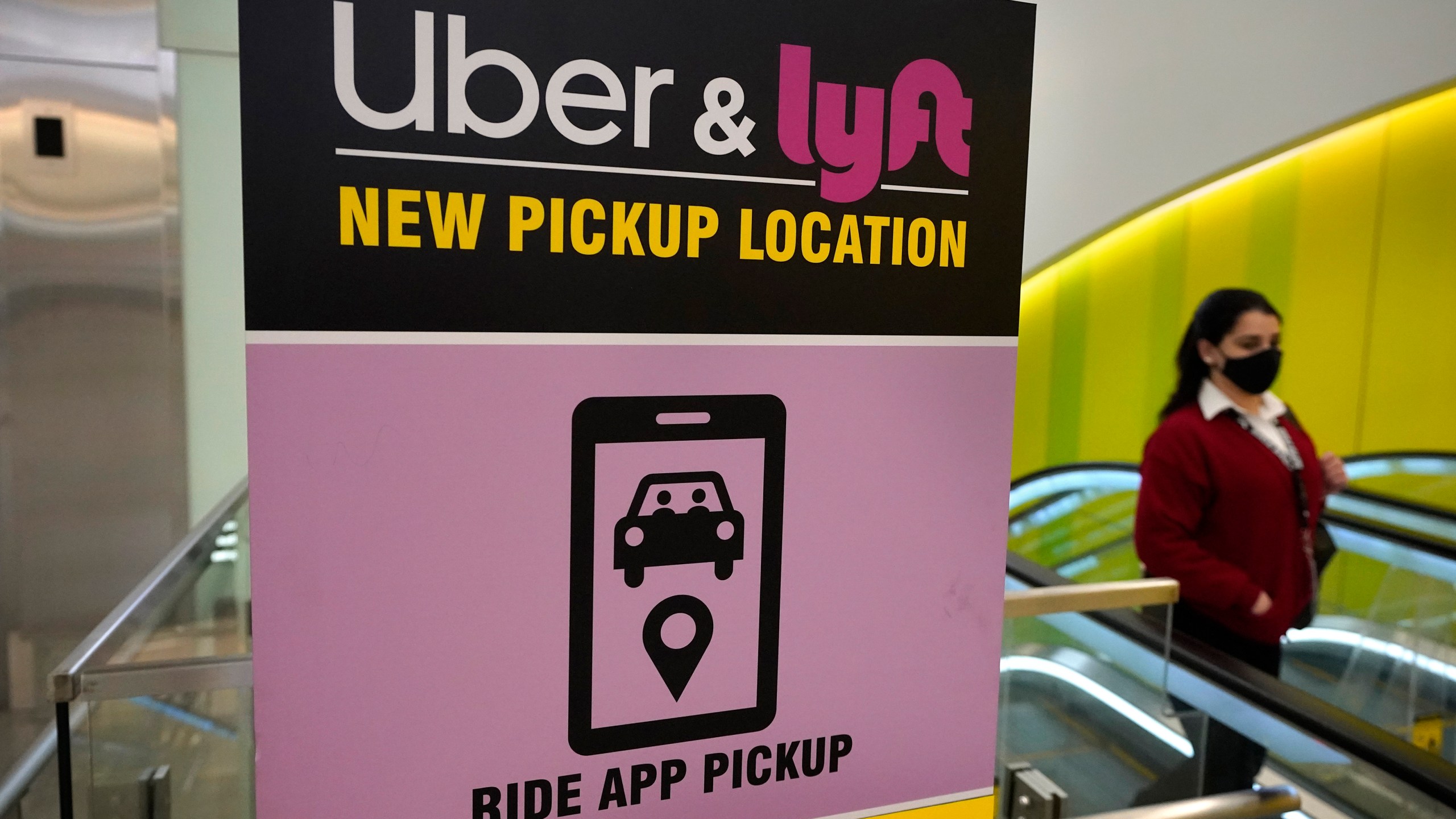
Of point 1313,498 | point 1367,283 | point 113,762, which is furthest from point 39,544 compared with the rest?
point 1367,283

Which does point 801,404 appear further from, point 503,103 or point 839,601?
point 503,103

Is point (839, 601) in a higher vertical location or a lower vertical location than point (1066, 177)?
lower

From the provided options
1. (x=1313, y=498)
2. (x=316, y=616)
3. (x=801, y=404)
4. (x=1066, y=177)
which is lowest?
(x=1313, y=498)

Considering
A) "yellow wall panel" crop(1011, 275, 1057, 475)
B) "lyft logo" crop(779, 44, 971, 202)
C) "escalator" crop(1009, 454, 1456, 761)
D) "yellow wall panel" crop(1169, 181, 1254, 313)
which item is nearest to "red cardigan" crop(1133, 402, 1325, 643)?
"escalator" crop(1009, 454, 1456, 761)

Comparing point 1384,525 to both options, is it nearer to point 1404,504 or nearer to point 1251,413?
point 1404,504

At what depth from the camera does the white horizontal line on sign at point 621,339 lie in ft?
2.74

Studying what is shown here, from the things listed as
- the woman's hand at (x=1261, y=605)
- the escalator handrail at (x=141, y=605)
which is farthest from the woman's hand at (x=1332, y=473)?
the escalator handrail at (x=141, y=605)

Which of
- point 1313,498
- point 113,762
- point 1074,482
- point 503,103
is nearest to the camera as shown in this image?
point 503,103

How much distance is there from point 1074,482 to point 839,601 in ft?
19.5

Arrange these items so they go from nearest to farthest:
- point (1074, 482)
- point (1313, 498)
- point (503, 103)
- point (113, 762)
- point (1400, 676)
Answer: point (503, 103) < point (113, 762) < point (1313, 498) < point (1400, 676) < point (1074, 482)

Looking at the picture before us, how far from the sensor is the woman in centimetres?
255

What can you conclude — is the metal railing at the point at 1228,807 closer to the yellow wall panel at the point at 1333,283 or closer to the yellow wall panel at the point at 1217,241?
the yellow wall panel at the point at 1333,283

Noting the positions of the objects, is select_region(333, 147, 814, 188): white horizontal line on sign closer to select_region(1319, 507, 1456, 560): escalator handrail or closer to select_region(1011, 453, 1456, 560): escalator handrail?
select_region(1011, 453, 1456, 560): escalator handrail

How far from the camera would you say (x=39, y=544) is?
3916mm
